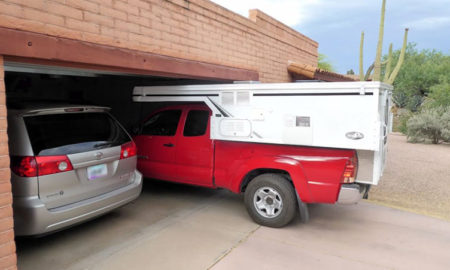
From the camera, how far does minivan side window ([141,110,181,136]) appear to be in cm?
612

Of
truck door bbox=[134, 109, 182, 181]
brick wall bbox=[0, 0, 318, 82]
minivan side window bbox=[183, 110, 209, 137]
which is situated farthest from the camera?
truck door bbox=[134, 109, 182, 181]

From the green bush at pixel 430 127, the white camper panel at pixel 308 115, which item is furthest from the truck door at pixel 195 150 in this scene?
the green bush at pixel 430 127

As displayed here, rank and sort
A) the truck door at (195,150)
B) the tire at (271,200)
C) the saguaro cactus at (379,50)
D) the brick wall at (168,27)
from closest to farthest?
1. the brick wall at (168,27)
2. the tire at (271,200)
3. the truck door at (195,150)
4. the saguaro cactus at (379,50)

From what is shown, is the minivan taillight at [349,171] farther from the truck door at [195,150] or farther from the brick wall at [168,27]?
the brick wall at [168,27]

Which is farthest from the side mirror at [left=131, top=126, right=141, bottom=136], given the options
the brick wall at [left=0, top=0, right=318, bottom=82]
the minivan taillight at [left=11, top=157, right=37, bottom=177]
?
the minivan taillight at [left=11, top=157, right=37, bottom=177]

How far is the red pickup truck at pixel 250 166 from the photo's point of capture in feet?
14.8

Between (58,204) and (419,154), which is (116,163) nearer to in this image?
(58,204)

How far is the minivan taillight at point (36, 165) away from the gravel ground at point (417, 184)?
5523 millimetres

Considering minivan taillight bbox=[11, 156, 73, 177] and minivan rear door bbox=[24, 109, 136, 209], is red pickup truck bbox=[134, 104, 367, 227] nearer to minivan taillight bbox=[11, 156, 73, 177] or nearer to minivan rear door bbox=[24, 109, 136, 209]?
minivan rear door bbox=[24, 109, 136, 209]

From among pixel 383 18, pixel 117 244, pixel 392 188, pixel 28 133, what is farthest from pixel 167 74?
pixel 383 18

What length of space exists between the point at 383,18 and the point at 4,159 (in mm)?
12716

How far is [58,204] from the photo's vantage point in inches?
155

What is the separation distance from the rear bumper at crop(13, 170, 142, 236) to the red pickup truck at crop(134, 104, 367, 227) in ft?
4.99

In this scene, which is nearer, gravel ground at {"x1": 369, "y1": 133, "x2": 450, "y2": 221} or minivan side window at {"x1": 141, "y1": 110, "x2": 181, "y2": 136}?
minivan side window at {"x1": 141, "y1": 110, "x2": 181, "y2": 136}
